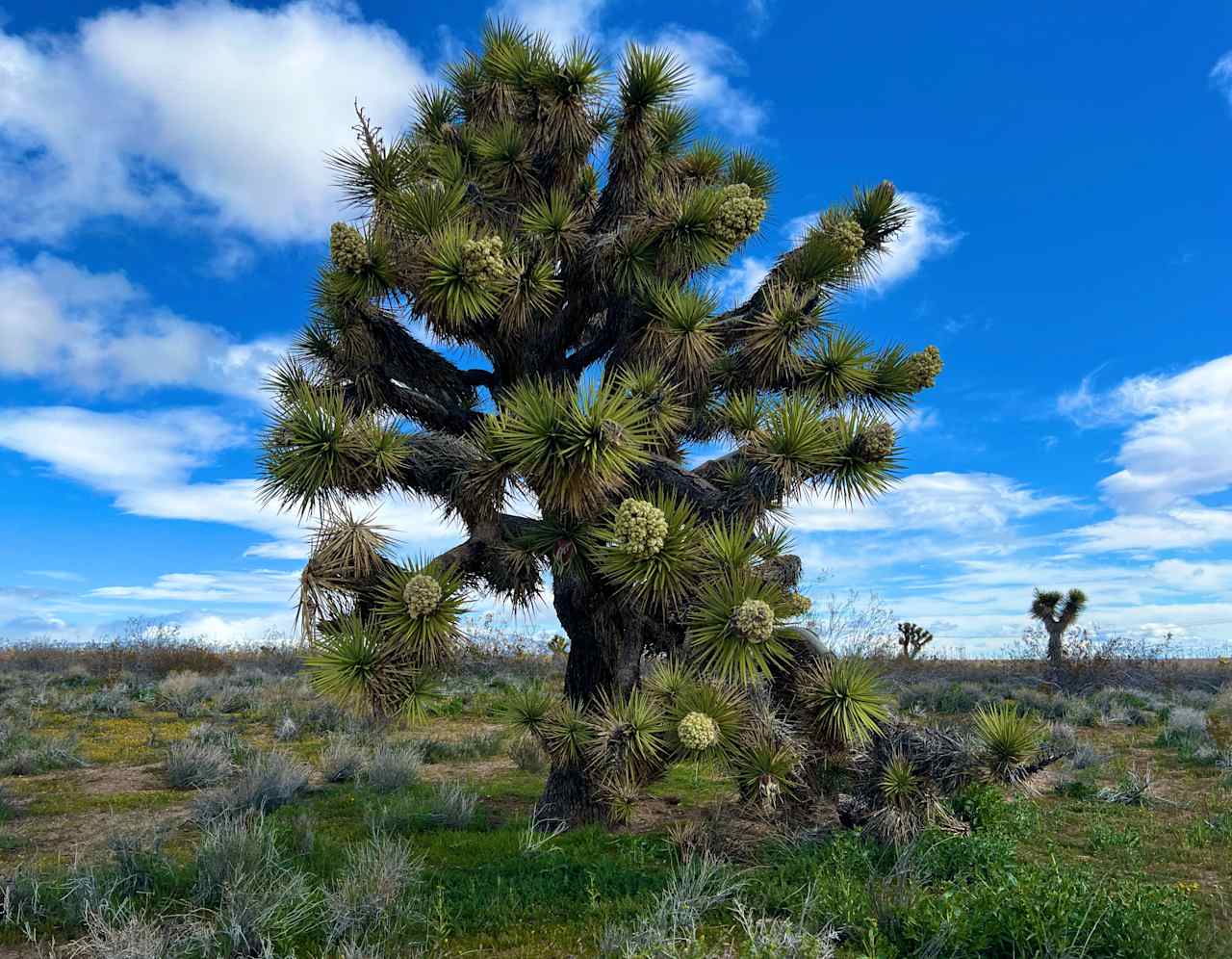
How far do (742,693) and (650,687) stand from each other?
72 cm

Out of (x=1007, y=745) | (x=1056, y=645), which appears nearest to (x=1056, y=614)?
(x=1056, y=645)

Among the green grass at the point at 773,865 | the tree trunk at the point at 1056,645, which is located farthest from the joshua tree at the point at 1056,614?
the green grass at the point at 773,865

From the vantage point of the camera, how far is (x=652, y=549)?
18.7 ft

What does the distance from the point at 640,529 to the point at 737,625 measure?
2.99 ft

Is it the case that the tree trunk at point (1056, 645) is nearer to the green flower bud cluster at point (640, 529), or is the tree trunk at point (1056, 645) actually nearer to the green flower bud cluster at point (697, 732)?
the green flower bud cluster at point (697, 732)

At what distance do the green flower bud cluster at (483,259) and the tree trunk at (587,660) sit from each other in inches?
105

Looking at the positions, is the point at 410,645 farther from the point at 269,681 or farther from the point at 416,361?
the point at 269,681

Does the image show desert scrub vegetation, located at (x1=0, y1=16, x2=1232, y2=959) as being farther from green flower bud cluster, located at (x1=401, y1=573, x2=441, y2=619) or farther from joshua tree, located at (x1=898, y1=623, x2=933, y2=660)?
joshua tree, located at (x1=898, y1=623, x2=933, y2=660)

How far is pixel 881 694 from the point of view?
6.79 meters

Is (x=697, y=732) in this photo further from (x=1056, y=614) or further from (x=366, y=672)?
(x=1056, y=614)

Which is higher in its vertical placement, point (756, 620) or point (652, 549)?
point (652, 549)

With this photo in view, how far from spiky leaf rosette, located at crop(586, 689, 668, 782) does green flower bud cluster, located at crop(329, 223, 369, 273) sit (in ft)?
13.7

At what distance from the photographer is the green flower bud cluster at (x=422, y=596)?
6.03 meters

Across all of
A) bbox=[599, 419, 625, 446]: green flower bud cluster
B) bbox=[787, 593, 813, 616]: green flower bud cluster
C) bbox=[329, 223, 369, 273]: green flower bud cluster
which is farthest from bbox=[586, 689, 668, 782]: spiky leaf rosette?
bbox=[329, 223, 369, 273]: green flower bud cluster
